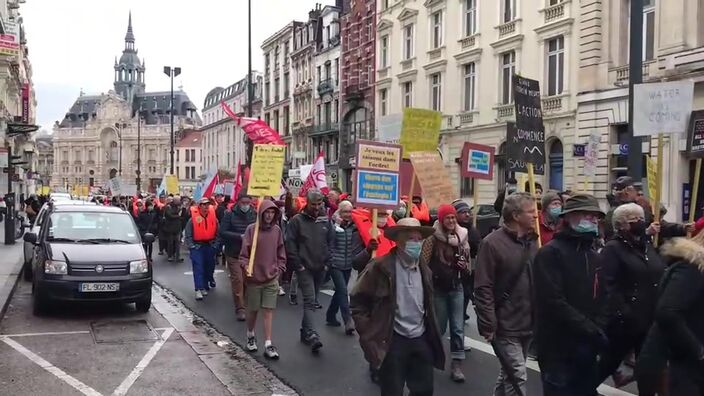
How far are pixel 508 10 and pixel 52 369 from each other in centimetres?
2612

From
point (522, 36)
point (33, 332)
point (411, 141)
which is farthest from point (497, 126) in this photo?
point (33, 332)

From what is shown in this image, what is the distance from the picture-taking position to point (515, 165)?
11047 mm

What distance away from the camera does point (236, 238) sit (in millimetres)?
10484

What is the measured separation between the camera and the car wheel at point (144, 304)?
1055 centimetres

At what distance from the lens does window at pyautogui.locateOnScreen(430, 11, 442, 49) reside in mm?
34875

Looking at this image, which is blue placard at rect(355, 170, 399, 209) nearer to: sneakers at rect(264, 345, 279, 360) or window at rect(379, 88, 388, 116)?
sneakers at rect(264, 345, 279, 360)

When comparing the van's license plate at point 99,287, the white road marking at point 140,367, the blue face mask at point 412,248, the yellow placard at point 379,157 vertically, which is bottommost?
the white road marking at point 140,367

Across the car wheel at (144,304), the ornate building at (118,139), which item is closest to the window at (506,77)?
the car wheel at (144,304)

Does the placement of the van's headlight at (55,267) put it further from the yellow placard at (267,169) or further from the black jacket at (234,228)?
the yellow placard at (267,169)

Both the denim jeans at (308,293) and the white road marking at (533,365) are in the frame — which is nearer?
the white road marking at (533,365)

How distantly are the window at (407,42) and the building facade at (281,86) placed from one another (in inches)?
844

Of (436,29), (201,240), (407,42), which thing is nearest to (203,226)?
(201,240)

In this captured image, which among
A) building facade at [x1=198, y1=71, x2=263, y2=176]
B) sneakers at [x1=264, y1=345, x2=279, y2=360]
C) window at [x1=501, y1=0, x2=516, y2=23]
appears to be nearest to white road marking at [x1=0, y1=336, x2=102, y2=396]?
sneakers at [x1=264, y1=345, x2=279, y2=360]

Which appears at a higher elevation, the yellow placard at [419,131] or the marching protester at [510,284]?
the yellow placard at [419,131]
